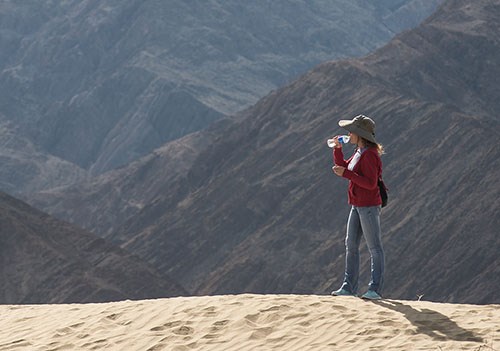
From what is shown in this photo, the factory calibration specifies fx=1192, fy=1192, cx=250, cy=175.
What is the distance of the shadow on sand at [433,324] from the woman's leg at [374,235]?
11.9 inches

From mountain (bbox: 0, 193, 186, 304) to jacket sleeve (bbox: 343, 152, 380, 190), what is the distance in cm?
3238

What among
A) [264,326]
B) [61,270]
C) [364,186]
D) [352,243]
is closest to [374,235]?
[352,243]

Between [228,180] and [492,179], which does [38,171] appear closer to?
[228,180]

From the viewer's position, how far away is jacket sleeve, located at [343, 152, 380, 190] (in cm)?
1195

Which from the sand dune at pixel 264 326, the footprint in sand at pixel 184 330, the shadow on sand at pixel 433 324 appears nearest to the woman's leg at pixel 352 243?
the sand dune at pixel 264 326

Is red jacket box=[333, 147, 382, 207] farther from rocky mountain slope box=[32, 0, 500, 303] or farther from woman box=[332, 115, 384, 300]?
rocky mountain slope box=[32, 0, 500, 303]

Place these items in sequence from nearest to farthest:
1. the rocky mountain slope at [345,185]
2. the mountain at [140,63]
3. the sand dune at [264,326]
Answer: the sand dune at [264,326] < the rocky mountain slope at [345,185] < the mountain at [140,63]

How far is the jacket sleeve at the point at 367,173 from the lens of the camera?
39.2ft

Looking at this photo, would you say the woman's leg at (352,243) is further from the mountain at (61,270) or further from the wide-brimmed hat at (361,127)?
the mountain at (61,270)

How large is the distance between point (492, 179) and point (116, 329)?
1651 inches

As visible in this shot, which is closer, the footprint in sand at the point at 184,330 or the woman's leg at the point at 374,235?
the footprint in sand at the point at 184,330

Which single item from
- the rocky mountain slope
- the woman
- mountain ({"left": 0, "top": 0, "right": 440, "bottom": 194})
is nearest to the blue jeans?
the woman

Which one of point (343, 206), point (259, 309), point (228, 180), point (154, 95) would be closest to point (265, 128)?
point (228, 180)

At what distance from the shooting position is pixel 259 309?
1238cm
